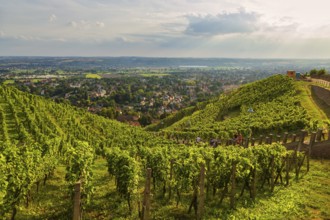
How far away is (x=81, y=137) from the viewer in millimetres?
44344

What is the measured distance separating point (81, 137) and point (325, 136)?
33.4m

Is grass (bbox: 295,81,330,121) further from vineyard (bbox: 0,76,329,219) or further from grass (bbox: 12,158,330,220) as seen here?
grass (bbox: 12,158,330,220)

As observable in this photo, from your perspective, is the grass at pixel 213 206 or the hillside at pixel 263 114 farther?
the hillside at pixel 263 114

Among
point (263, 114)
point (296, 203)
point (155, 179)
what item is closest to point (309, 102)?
point (263, 114)

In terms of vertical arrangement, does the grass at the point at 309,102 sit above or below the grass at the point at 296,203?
above

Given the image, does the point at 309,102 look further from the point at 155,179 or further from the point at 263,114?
the point at 155,179

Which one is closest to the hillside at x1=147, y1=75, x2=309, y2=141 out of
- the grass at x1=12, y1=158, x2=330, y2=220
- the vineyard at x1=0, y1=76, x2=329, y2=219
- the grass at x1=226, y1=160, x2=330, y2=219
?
the vineyard at x1=0, y1=76, x2=329, y2=219

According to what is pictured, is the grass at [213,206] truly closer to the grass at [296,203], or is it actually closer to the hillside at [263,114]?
the grass at [296,203]

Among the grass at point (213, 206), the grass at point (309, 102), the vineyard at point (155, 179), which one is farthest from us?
the grass at point (309, 102)

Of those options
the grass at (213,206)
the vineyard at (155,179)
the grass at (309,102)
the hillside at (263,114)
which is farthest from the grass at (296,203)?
the grass at (309,102)

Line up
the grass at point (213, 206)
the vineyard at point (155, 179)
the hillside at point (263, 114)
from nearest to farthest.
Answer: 1. the vineyard at point (155, 179)
2. the grass at point (213, 206)
3. the hillside at point (263, 114)

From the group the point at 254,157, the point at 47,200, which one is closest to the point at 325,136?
the point at 254,157

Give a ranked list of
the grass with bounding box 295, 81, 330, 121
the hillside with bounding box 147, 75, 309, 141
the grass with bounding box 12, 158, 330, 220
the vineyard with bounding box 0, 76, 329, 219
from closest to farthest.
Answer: the vineyard with bounding box 0, 76, 329, 219
the grass with bounding box 12, 158, 330, 220
the hillside with bounding box 147, 75, 309, 141
the grass with bounding box 295, 81, 330, 121

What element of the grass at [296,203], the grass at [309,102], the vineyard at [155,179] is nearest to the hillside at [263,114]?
the grass at [309,102]
